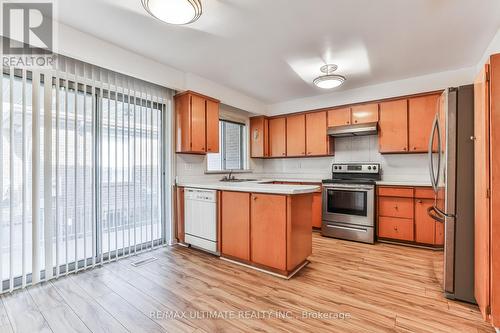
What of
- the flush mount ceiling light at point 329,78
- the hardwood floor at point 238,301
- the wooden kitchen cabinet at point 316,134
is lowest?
the hardwood floor at point 238,301

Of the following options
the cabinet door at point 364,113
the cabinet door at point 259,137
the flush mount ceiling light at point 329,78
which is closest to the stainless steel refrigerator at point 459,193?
the flush mount ceiling light at point 329,78

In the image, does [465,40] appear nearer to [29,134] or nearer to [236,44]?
[236,44]

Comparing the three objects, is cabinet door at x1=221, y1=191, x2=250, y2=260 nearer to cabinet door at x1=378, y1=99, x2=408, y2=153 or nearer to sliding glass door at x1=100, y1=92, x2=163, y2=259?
sliding glass door at x1=100, y1=92, x2=163, y2=259

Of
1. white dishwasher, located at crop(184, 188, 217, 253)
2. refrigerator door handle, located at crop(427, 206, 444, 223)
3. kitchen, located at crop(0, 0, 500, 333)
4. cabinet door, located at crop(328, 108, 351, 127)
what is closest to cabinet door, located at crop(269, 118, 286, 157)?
cabinet door, located at crop(328, 108, 351, 127)

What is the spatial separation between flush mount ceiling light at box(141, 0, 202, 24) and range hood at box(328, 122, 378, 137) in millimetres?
3080

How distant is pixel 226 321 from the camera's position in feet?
5.60

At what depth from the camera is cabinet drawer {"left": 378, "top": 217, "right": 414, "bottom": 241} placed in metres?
3.37

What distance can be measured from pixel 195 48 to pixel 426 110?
3.43 m

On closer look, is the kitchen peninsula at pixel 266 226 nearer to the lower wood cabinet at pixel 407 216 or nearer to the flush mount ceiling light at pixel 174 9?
the lower wood cabinet at pixel 407 216

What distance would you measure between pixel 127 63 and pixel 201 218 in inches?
84.6

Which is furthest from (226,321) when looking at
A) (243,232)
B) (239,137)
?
(239,137)

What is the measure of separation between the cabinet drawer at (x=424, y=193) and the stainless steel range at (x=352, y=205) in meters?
0.56

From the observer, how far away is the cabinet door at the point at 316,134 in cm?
436

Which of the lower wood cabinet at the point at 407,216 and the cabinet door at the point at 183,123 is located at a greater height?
the cabinet door at the point at 183,123
